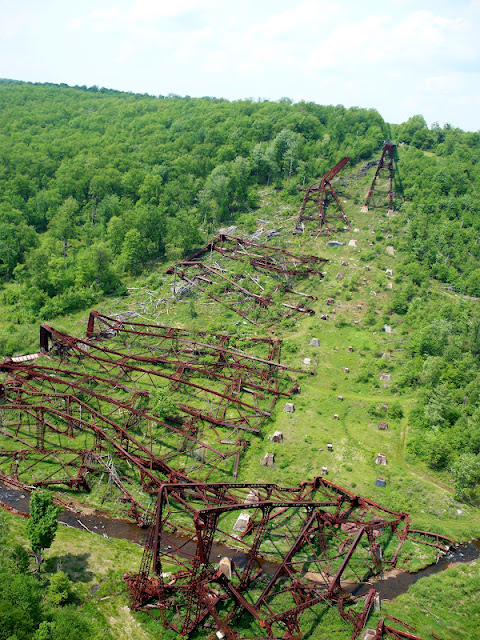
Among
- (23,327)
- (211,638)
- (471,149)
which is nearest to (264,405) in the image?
(211,638)

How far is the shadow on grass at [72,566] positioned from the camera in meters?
24.0

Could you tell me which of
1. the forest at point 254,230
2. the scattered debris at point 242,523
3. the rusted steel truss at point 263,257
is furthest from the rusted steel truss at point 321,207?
the scattered debris at point 242,523

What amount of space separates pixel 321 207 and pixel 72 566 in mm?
54905

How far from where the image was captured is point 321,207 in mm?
67625

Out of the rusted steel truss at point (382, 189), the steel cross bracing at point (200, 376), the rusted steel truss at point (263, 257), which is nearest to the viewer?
the steel cross bracing at point (200, 376)

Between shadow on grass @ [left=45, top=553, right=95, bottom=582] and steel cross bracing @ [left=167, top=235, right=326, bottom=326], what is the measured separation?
28649 millimetres

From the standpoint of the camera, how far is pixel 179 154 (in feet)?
291

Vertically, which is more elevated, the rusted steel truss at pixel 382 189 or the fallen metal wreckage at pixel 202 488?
the rusted steel truss at pixel 382 189

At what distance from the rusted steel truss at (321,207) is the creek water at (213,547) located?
46.7 m

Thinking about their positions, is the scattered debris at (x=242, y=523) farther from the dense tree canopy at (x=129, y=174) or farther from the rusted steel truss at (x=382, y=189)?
the rusted steel truss at (x=382, y=189)

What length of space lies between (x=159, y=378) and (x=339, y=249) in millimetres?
32546

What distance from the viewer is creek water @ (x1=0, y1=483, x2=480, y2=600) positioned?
2538 cm

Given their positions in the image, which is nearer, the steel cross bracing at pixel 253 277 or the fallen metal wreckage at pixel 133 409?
the fallen metal wreckage at pixel 133 409

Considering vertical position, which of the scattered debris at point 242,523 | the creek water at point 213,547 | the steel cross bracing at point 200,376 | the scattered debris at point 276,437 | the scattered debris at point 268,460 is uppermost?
the steel cross bracing at point 200,376
